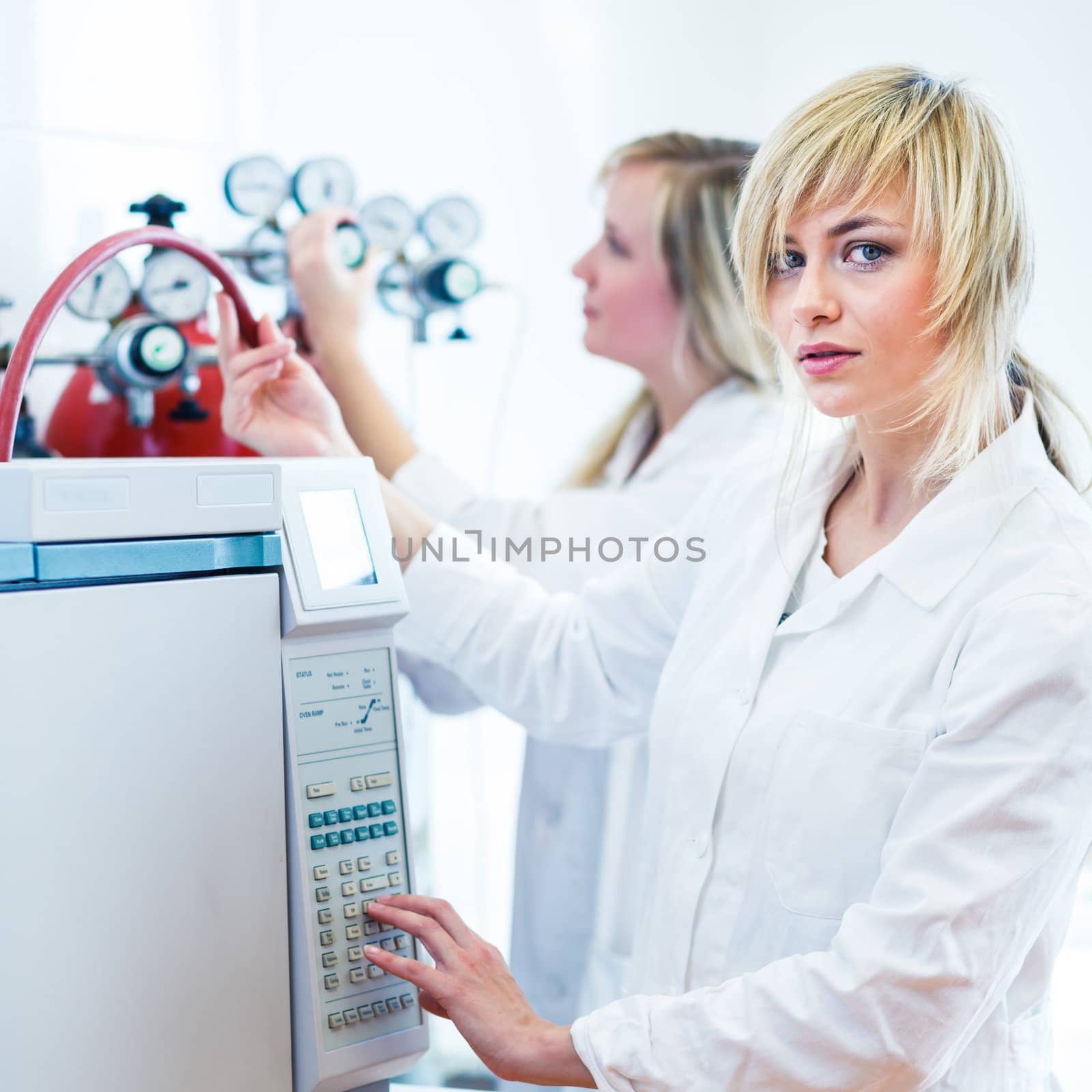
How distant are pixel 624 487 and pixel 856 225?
31.1 inches

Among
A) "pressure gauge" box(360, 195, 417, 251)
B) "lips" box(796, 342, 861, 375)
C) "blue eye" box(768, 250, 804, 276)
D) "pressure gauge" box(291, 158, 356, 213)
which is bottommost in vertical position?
"lips" box(796, 342, 861, 375)

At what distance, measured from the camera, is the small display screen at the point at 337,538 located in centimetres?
78

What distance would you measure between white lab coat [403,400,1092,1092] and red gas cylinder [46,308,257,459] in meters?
0.54

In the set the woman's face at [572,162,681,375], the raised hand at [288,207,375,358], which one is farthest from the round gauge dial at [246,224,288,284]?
the woman's face at [572,162,681,375]

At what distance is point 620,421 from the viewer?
1.69 m

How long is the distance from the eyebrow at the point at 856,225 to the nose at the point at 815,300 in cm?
2

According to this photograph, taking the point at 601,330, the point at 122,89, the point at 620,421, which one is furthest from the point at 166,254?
the point at 620,421

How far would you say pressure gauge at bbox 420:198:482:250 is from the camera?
4.68 ft

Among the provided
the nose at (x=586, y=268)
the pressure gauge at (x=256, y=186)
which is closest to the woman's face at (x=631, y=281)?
the nose at (x=586, y=268)

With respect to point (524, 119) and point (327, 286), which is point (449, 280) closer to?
point (327, 286)

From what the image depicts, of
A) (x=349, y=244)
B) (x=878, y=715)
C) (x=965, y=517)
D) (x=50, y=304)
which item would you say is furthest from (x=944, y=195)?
(x=349, y=244)

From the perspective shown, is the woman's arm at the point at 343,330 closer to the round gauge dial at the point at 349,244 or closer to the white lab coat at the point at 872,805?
the round gauge dial at the point at 349,244

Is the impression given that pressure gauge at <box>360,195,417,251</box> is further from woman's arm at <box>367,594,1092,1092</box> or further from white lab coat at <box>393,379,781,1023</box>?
woman's arm at <box>367,594,1092,1092</box>

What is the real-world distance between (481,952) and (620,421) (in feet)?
3.22
